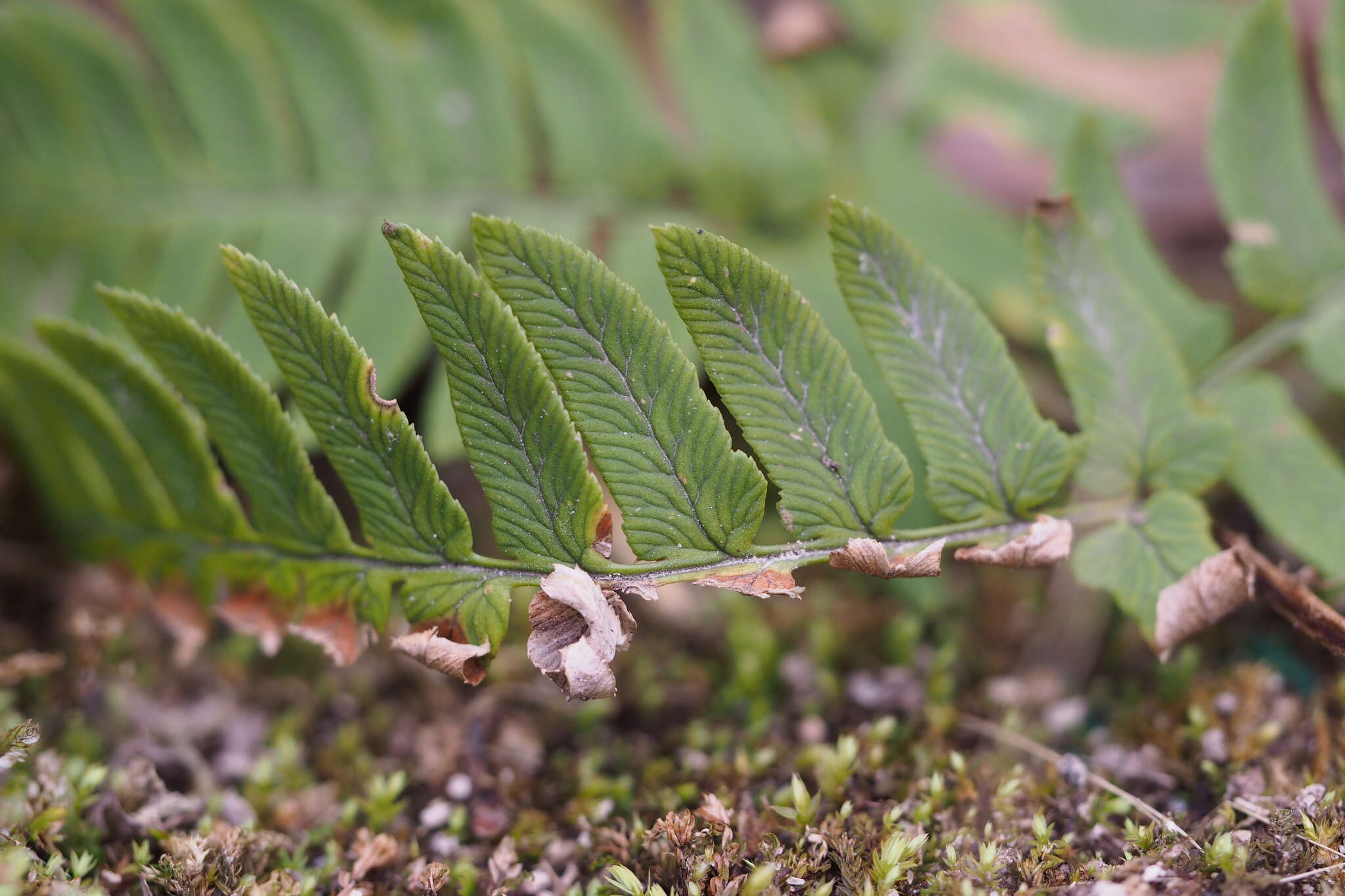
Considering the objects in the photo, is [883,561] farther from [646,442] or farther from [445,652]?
[445,652]

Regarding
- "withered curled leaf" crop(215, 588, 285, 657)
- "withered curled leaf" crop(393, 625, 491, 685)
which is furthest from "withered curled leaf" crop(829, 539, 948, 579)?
"withered curled leaf" crop(215, 588, 285, 657)

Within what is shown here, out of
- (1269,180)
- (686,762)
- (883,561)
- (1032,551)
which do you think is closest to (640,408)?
A: (883,561)

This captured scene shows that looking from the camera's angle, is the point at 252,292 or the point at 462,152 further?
the point at 462,152

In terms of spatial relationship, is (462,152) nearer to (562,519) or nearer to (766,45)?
(766,45)

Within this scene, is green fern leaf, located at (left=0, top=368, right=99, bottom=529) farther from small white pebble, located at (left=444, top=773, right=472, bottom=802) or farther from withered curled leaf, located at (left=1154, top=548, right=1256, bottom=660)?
withered curled leaf, located at (left=1154, top=548, right=1256, bottom=660)

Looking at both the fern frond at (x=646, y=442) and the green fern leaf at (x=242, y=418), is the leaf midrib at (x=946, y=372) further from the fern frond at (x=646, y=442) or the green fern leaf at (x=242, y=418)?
the green fern leaf at (x=242, y=418)

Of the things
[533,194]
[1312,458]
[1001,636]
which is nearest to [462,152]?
[533,194]
